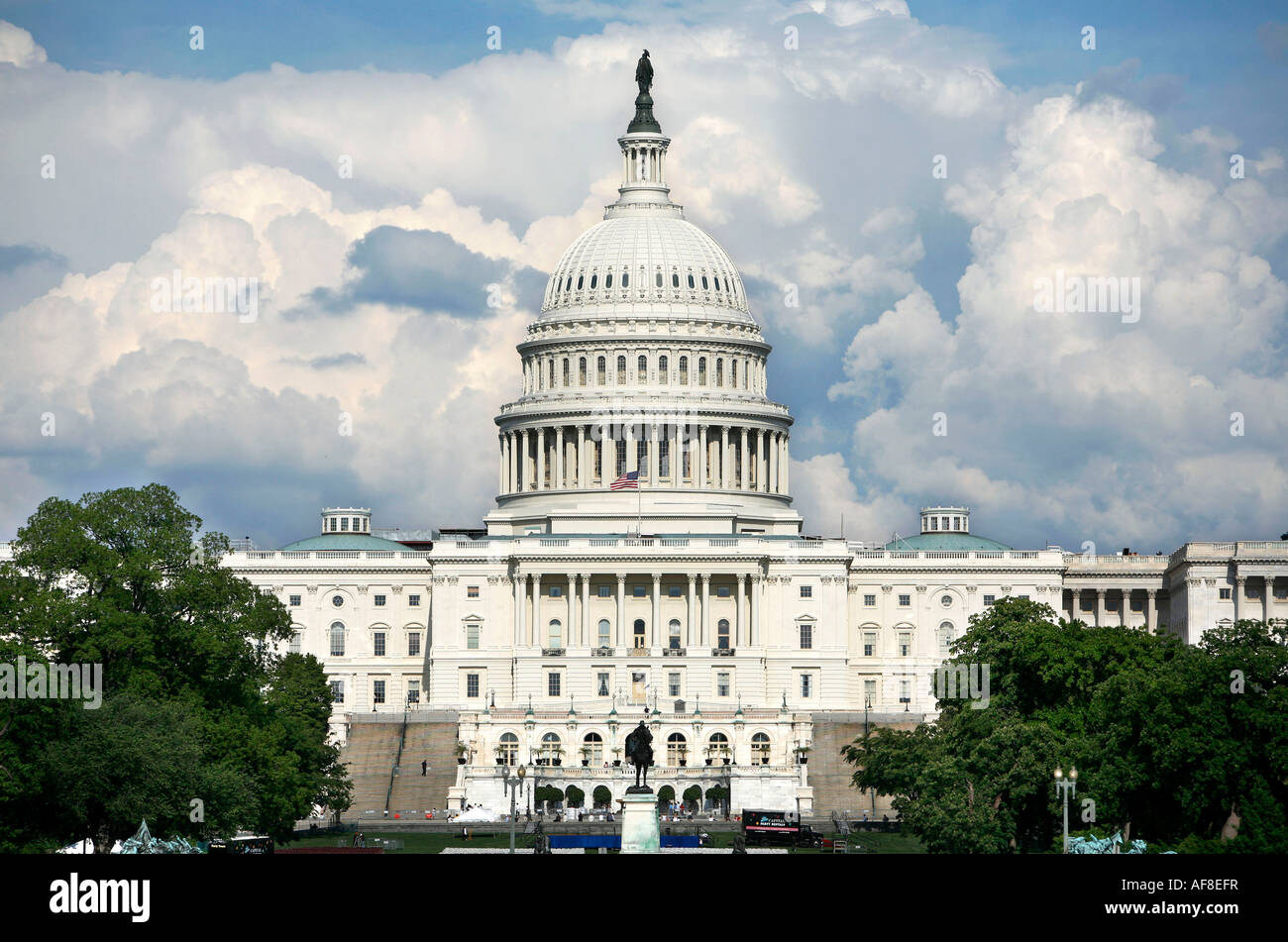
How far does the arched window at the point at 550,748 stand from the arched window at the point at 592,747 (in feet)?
4.95

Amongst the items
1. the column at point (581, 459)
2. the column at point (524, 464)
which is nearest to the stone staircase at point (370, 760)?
the column at point (581, 459)

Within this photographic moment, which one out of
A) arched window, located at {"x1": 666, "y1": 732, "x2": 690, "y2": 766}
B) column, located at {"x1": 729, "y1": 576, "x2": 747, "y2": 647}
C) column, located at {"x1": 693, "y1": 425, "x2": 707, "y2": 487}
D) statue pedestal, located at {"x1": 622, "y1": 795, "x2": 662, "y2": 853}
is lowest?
statue pedestal, located at {"x1": 622, "y1": 795, "x2": 662, "y2": 853}

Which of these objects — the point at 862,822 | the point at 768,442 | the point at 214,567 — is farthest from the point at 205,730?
the point at 768,442

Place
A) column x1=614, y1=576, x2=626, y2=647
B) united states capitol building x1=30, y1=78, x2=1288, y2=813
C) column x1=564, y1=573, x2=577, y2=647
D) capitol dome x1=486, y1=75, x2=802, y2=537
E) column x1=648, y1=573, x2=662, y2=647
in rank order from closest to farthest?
united states capitol building x1=30, y1=78, x2=1288, y2=813 < column x1=614, y1=576, x2=626, y2=647 < column x1=648, y1=573, x2=662, y2=647 < column x1=564, y1=573, x2=577, y2=647 < capitol dome x1=486, y1=75, x2=802, y2=537

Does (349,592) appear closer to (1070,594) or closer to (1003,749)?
(1070,594)

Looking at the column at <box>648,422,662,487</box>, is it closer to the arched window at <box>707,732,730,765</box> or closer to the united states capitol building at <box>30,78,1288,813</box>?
the united states capitol building at <box>30,78,1288,813</box>

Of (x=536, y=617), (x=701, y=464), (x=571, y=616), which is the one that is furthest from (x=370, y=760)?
(x=701, y=464)

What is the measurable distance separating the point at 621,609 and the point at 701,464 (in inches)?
729

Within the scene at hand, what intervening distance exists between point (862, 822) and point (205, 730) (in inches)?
1769

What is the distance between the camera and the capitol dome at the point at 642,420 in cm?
19262

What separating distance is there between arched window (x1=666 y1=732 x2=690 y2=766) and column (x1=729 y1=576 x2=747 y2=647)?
1741 centimetres

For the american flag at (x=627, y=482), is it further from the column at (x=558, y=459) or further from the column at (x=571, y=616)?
the column at (x=571, y=616)

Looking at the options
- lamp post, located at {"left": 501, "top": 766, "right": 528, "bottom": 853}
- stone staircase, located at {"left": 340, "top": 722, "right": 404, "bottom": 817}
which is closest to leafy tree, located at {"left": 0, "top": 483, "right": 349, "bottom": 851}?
lamp post, located at {"left": 501, "top": 766, "right": 528, "bottom": 853}

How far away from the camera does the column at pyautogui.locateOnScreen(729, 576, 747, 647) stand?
7078 inches
